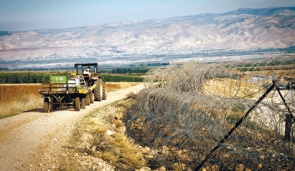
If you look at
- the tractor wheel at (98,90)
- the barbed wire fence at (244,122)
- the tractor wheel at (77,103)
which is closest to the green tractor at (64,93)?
the tractor wheel at (77,103)

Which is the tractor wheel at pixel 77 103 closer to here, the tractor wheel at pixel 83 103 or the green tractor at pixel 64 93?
the green tractor at pixel 64 93

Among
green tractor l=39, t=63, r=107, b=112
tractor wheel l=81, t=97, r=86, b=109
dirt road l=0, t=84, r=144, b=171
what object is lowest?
dirt road l=0, t=84, r=144, b=171

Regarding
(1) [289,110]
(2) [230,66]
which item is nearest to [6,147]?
(2) [230,66]

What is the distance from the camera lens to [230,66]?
34.7 feet

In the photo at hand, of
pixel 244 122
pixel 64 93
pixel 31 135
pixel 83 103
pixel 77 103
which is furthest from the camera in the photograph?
pixel 83 103

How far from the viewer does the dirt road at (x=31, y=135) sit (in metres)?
10.0

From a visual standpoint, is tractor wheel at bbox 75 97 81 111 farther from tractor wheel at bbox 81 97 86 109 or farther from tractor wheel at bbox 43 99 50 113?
tractor wheel at bbox 43 99 50 113

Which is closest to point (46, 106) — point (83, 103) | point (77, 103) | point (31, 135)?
point (77, 103)

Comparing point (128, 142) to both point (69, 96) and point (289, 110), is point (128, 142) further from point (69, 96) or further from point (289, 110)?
point (289, 110)

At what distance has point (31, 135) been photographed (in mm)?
12484

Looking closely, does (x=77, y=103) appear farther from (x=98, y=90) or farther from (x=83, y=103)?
(x=98, y=90)

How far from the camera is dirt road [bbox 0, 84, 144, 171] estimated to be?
10.0 metres

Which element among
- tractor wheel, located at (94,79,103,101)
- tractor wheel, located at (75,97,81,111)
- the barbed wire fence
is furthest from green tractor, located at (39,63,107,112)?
the barbed wire fence

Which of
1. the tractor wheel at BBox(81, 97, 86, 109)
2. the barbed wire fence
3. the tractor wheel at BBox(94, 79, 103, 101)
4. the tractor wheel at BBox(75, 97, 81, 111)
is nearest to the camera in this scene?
the barbed wire fence
